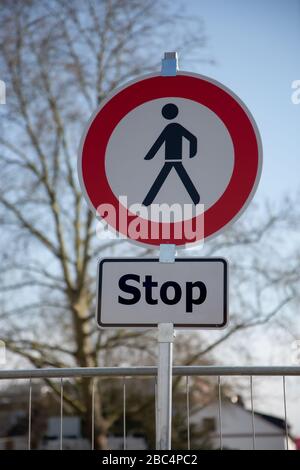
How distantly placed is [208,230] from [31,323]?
1154 centimetres

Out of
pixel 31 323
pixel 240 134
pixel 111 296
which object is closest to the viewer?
pixel 111 296

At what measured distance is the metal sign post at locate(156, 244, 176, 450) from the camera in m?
1.84


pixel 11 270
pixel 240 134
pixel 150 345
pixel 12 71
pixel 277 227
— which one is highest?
pixel 12 71

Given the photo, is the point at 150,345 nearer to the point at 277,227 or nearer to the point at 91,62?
the point at 277,227

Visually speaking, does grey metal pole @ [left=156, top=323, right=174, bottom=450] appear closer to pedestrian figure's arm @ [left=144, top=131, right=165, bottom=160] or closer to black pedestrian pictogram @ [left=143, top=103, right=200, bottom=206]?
black pedestrian pictogram @ [left=143, top=103, right=200, bottom=206]

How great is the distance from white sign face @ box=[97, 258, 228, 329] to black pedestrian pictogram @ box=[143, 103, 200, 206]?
193 mm

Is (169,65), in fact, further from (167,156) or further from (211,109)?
(167,156)

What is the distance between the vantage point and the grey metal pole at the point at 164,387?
184cm

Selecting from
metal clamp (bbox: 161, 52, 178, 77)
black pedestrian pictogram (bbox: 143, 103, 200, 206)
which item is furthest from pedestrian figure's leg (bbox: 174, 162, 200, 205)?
metal clamp (bbox: 161, 52, 178, 77)

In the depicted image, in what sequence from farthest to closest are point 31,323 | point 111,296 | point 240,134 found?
point 31,323 < point 240,134 < point 111,296

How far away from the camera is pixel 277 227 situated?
13531 millimetres

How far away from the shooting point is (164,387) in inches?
73.0

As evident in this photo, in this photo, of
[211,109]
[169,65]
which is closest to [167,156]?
[211,109]
